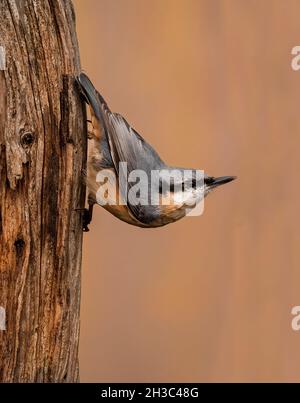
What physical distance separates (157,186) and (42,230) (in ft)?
1.73

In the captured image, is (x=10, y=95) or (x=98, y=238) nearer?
(x=10, y=95)

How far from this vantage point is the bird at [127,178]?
2.76m

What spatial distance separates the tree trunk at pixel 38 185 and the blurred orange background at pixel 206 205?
4.35 ft

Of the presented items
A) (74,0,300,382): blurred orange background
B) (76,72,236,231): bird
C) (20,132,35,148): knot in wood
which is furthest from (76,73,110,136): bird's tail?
(74,0,300,382): blurred orange background

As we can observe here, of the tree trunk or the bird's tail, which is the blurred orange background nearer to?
the bird's tail

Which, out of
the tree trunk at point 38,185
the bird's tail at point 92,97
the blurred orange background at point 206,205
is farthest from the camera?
the blurred orange background at point 206,205

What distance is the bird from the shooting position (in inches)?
109

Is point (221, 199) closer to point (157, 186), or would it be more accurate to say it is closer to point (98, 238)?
point (98, 238)

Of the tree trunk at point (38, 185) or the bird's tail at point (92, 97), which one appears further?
the bird's tail at point (92, 97)

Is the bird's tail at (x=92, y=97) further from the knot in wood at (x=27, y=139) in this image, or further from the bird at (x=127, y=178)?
the knot in wood at (x=27, y=139)

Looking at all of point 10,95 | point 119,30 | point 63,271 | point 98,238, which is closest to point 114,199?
point 63,271

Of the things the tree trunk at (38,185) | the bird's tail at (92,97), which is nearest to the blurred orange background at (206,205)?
the bird's tail at (92,97)

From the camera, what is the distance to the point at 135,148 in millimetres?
2938

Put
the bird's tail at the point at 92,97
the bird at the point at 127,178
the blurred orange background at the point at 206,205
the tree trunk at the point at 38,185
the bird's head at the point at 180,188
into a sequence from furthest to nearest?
the blurred orange background at the point at 206,205 → the bird's head at the point at 180,188 → the bird at the point at 127,178 → the bird's tail at the point at 92,97 → the tree trunk at the point at 38,185
